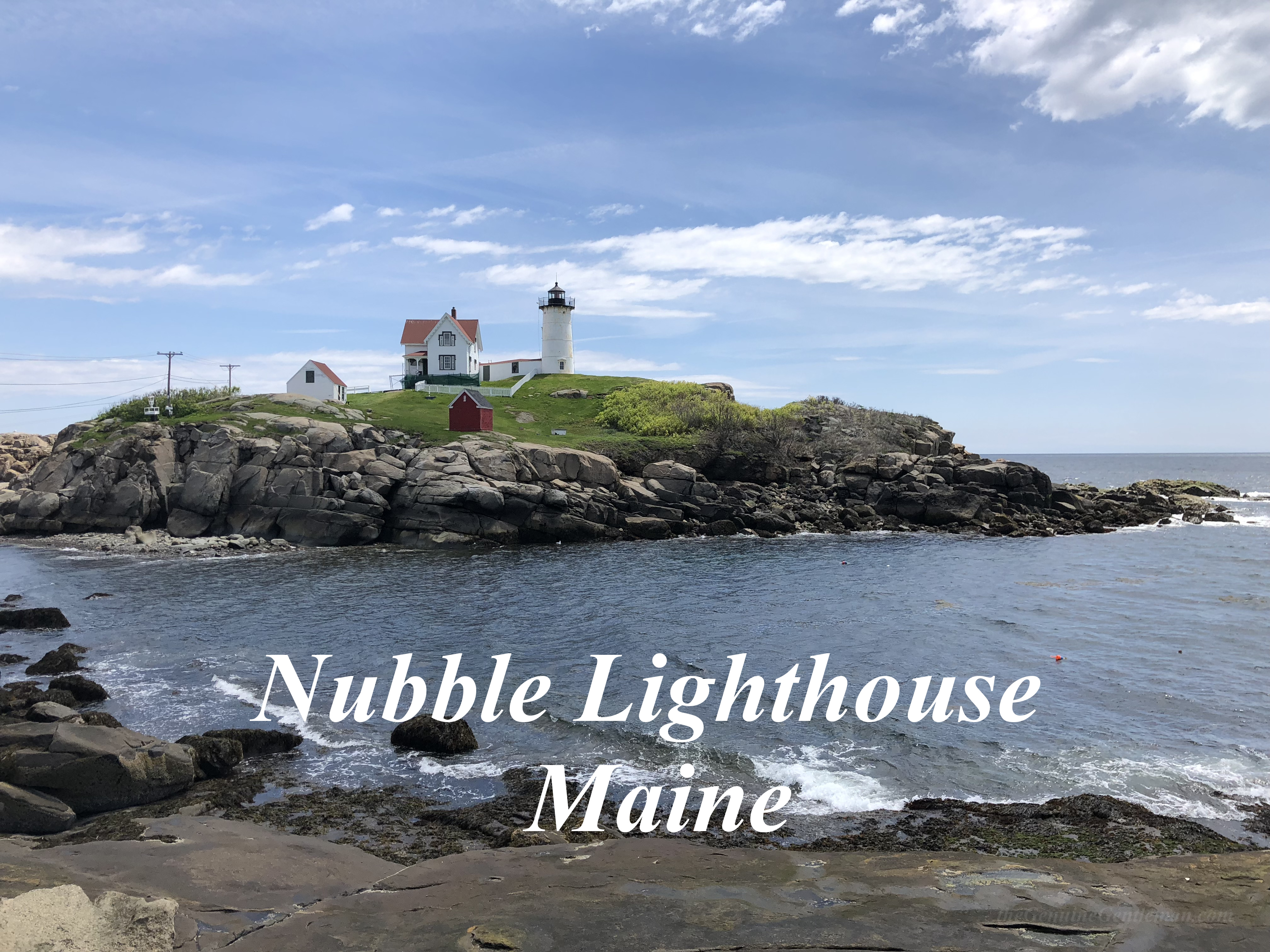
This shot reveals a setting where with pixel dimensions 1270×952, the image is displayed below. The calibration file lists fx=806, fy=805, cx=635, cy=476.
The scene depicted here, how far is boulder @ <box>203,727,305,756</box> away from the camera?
1825 centimetres

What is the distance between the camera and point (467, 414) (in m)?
69.5

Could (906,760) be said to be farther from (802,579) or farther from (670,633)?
(802,579)

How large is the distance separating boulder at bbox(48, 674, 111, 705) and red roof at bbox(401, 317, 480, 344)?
7553 centimetres

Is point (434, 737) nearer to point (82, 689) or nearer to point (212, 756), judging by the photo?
point (212, 756)

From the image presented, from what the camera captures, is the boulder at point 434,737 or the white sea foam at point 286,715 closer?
the boulder at point 434,737

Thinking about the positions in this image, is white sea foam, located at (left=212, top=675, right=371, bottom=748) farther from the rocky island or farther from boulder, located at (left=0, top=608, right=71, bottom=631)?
the rocky island

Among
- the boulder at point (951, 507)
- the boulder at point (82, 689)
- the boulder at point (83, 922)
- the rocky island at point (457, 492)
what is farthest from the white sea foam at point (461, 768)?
the boulder at point (951, 507)

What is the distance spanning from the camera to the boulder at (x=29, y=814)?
1391 centimetres

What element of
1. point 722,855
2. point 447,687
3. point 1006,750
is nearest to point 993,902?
point 722,855

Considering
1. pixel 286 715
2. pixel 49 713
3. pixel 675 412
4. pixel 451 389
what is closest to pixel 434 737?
pixel 286 715

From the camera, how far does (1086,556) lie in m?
51.3

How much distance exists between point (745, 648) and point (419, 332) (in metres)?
76.7

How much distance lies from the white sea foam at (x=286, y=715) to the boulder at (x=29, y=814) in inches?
215

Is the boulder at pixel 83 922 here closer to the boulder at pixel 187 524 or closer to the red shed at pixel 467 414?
the boulder at pixel 187 524
